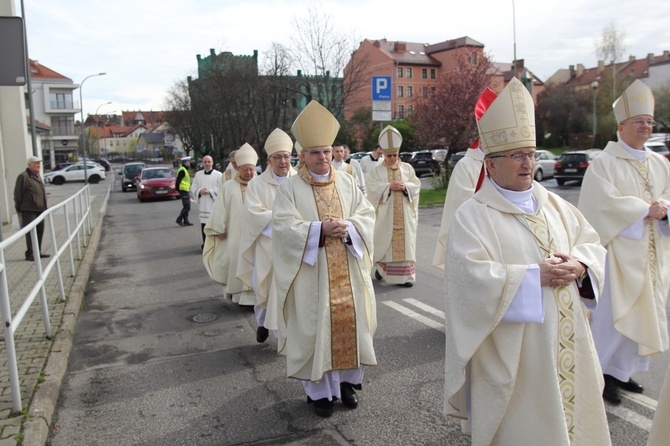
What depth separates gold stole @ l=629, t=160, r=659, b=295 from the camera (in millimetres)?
4824

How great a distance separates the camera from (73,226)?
11.4 m

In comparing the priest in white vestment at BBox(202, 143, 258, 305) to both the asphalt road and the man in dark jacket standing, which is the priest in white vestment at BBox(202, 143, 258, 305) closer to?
the asphalt road

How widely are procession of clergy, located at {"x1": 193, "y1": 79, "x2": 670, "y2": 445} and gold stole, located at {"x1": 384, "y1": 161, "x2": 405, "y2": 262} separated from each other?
0.02 meters

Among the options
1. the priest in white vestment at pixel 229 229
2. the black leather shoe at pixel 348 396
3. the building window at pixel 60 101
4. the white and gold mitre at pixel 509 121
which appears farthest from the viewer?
the building window at pixel 60 101

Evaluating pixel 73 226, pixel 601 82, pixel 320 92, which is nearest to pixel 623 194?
pixel 73 226

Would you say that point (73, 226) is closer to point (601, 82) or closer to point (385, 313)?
point (385, 313)

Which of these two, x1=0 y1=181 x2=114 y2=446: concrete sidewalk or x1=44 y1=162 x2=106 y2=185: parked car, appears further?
x1=44 y1=162 x2=106 y2=185: parked car

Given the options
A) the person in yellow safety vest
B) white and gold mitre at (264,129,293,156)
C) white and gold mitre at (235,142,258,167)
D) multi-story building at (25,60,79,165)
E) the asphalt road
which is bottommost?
the asphalt road

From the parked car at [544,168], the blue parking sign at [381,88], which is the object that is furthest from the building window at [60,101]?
the blue parking sign at [381,88]

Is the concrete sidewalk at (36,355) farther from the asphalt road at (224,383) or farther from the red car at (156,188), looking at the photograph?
the red car at (156,188)

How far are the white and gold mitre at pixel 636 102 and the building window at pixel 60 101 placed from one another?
87112 mm

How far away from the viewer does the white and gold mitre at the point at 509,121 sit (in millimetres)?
3104

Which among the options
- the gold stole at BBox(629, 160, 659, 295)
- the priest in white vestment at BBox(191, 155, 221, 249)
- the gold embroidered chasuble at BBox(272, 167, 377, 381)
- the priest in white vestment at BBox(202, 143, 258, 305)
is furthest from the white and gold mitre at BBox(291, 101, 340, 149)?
the priest in white vestment at BBox(191, 155, 221, 249)

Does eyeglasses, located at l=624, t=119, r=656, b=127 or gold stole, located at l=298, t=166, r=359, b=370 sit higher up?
eyeglasses, located at l=624, t=119, r=656, b=127
